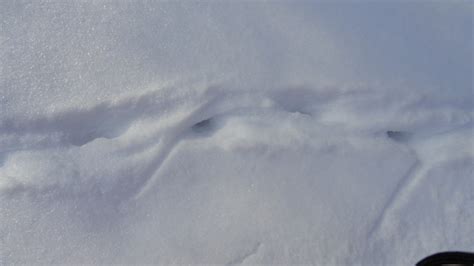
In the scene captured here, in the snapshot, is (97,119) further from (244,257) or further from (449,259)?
(449,259)

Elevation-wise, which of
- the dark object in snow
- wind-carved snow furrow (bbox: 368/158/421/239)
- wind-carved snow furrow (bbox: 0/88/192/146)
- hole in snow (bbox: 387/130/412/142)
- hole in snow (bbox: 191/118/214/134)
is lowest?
the dark object in snow

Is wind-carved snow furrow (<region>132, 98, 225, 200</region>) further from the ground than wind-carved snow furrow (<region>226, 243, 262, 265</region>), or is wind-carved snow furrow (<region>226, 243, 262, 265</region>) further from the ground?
wind-carved snow furrow (<region>132, 98, 225, 200</region>)

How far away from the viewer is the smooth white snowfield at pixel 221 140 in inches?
35.1

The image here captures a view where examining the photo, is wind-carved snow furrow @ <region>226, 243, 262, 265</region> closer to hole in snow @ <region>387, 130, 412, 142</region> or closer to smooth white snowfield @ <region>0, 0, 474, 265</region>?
smooth white snowfield @ <region>0, 0, 474, 265</region>

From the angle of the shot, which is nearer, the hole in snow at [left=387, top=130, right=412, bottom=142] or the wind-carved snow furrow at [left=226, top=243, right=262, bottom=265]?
the wind-carved snow furrow at [left=226, top=243, right=262, bottom=265]

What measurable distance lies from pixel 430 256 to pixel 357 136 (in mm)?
290

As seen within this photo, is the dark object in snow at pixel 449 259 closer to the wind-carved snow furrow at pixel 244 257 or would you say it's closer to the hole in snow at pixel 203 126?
the wind-carved snow furrow at pixel 244 257

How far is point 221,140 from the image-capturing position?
0.98 metres

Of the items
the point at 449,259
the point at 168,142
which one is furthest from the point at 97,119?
the point at 449,259

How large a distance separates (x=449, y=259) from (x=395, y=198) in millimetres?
161

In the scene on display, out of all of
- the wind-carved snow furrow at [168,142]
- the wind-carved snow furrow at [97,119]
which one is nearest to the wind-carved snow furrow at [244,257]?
the wind-carved snow furrow at [168,142]

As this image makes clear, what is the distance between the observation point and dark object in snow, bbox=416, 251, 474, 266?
956 millimetres

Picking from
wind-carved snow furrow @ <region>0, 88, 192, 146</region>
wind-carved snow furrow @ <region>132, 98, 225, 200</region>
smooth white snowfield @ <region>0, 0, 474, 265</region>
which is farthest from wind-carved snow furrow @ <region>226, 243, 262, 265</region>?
wind-carved snow furrow @ <region>0, 88, 192, 146</region>

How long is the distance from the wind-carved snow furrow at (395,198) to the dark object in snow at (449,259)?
0.11 m
